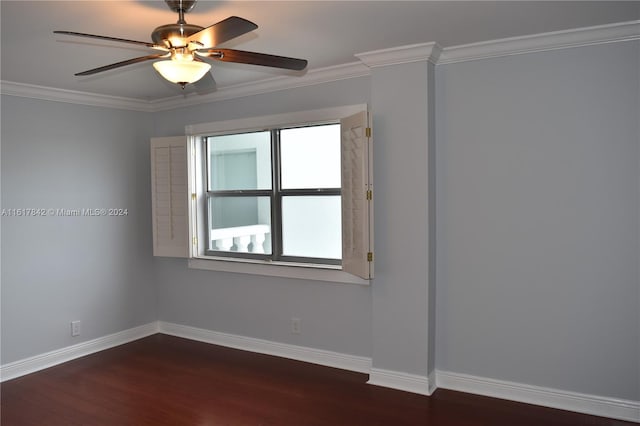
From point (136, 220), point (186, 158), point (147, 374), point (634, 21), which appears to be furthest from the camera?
point (136, 220)

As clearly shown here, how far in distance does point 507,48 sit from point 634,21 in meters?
0.69

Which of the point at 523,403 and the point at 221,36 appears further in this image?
the point at 523,403

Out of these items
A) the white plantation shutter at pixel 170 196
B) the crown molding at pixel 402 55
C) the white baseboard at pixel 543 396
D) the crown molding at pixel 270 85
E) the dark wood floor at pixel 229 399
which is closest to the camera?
the white baseboard at pixel 543 396

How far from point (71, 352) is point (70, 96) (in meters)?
2.19

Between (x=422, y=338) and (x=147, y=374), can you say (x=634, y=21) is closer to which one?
(x=422, y=338)

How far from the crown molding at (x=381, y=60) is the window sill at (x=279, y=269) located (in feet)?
4.77

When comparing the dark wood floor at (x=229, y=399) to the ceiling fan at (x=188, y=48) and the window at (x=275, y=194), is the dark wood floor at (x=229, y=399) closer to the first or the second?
the window at (x=275, y=194)

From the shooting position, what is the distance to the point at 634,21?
9.43 feet

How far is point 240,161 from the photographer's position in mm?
4645

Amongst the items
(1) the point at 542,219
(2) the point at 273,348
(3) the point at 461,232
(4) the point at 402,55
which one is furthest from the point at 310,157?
(1) the point at 542,219

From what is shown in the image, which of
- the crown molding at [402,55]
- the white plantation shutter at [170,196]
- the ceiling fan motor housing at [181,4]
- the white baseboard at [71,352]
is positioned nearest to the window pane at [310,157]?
the crown molding at [402,55]

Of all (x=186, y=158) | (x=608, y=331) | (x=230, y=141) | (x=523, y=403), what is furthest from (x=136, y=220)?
(x=608, y=331)

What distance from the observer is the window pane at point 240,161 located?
14.7 feet

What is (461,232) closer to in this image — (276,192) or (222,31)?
(276,192)
